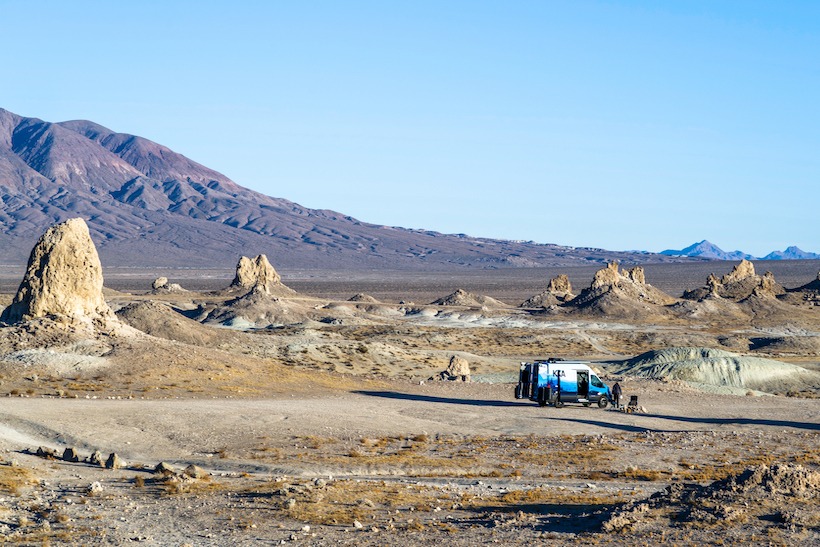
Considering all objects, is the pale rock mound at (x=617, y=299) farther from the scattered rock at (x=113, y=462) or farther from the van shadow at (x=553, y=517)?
the van shadow at (x=553, y=517)

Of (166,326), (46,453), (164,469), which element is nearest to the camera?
(164,469)

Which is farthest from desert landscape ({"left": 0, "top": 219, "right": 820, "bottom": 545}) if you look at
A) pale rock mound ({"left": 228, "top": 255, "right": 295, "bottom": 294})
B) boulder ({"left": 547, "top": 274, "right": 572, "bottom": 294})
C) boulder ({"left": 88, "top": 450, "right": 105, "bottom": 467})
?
boulder ({"left": 547, "top": 274, "right": 572, "bottom": 294})

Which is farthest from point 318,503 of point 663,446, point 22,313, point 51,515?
point 22,313

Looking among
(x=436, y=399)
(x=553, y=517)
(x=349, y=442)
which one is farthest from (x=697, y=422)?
(x=553, y=517)

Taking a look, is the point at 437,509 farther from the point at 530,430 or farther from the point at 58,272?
the point at 58,272

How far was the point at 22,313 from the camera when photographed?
4034 centimetres

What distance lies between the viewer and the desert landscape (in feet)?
58.6

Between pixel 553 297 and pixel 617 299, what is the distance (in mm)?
13455

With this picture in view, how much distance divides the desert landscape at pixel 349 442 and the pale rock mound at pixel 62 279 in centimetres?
8

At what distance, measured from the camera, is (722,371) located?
181ft

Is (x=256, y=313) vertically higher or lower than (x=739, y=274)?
lower

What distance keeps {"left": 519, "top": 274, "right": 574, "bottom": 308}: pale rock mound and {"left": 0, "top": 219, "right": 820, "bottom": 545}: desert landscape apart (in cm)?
4658

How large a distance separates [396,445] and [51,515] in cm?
1126

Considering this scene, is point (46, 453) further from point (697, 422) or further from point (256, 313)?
point (256, 313)
